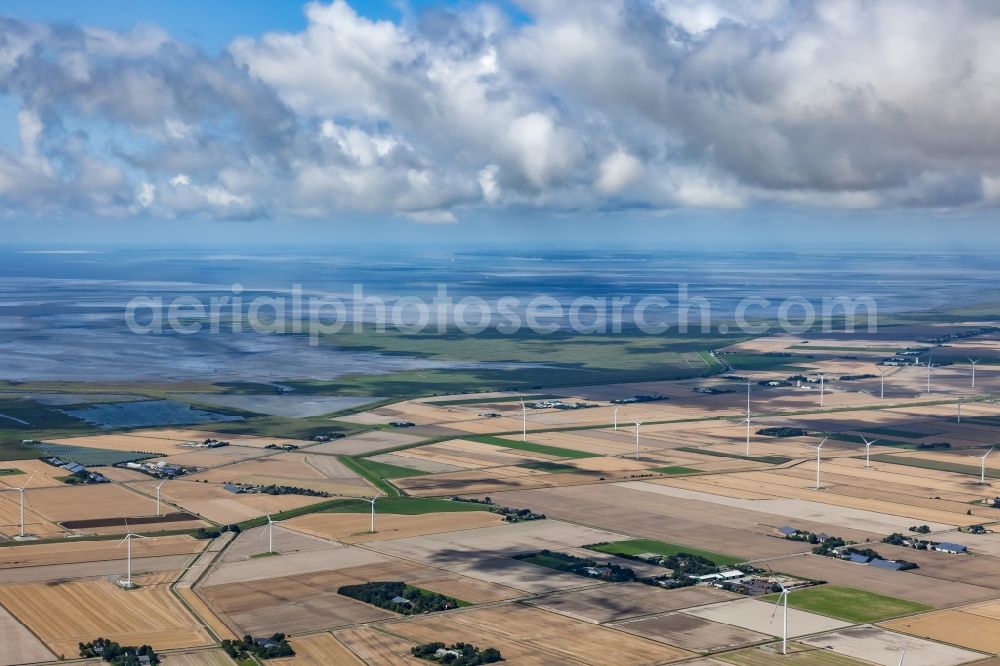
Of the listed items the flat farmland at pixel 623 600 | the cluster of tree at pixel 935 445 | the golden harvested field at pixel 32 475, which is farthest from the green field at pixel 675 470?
the golden harvested field at pixel 32 475

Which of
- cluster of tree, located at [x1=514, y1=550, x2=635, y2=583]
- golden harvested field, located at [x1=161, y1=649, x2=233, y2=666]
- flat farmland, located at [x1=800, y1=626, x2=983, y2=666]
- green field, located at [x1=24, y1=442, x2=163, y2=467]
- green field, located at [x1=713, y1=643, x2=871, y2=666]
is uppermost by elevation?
green field, located at [x1=24, y1=442, x2=163, y2=467]

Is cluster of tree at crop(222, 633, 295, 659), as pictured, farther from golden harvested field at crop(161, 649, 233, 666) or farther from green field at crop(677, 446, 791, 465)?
green field at crop(677, 446, 791, 465)

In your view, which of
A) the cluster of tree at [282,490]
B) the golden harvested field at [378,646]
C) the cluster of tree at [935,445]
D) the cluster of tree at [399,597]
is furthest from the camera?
the cluster of tree at [935,445]

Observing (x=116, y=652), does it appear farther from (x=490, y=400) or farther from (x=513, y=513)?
(x=490, y=400)

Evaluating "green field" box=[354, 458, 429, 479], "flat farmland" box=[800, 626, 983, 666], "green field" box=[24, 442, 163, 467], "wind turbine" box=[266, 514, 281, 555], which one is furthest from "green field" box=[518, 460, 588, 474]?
"flat farmland" box=[800, 626, 983, 666]

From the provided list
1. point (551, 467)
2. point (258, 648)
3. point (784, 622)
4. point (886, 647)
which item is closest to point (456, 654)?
point (258, 648)

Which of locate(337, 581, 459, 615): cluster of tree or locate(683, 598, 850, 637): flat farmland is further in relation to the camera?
locate(337, 581, 459, 615): cluster of tree

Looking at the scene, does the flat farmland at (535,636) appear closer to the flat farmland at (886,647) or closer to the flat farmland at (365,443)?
the flat farmland at (886,647)
